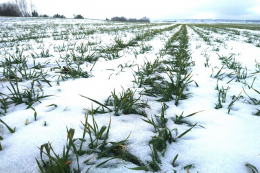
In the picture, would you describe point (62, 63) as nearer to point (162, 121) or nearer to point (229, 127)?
point (162, 121)

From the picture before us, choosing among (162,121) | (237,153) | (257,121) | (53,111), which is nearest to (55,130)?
(53,111)

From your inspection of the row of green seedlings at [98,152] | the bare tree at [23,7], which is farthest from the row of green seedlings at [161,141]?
the bare tree at [23,7]

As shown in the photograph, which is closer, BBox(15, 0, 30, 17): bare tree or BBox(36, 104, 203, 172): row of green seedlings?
BBox(36, 104, 203, 172): row of green seedlings

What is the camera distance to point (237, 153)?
39.6 inches

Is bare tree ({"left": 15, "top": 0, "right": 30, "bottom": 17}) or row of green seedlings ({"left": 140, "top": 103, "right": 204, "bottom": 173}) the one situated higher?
bare tree ({"left": 15, "top": 0, "right": 30, "bottom": 17})

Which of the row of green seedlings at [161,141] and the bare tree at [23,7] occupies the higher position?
the bare tree at [23,7]

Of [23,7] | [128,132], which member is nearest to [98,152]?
[128,132]

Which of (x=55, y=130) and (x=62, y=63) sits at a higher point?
(x=62, y=63)

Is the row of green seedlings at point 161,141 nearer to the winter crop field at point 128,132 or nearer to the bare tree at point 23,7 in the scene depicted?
the winter crop field at point 128,132

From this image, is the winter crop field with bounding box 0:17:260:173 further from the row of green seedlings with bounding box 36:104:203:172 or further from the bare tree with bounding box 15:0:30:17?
the bare tree with bounding box 15:0:30:17

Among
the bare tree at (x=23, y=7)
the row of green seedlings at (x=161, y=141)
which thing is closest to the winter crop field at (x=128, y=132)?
the row of green seedlings at (x=161, y=141)

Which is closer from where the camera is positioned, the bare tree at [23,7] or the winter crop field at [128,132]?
the winter crop field at [128,132]

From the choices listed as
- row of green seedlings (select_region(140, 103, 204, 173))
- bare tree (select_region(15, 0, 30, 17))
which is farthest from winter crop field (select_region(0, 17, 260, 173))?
bare tree (select_region(15, 0, 30, 17))

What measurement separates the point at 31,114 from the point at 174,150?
4.31ft
